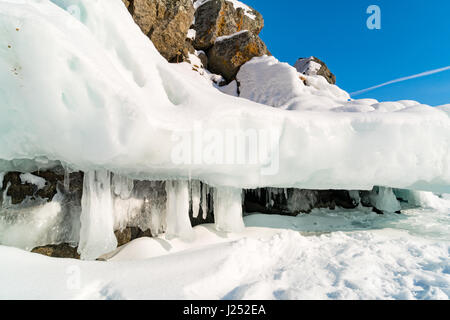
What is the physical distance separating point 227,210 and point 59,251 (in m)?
2.41

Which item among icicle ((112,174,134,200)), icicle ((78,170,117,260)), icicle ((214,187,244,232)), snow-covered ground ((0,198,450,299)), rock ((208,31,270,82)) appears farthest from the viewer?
rock ((208,31,270,82))

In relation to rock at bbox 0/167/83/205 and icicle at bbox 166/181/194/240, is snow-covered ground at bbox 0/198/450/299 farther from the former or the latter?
rock at bbox 0/167/83/205

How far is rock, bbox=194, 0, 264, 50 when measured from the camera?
1031 centimetres

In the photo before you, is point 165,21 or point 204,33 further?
point 204,33

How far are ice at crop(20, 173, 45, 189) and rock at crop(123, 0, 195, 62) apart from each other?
6.50 m

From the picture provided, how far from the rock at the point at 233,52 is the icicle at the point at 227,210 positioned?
8.06 metres

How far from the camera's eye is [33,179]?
2920 mm

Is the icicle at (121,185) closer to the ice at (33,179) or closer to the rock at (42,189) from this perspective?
the rock at (42,189)

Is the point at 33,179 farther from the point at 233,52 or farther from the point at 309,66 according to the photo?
the point at 309,66

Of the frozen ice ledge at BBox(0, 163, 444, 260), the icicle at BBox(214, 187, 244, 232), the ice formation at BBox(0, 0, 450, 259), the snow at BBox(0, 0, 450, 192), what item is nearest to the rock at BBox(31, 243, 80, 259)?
the frozen ice ledge at BBox(0, 163, 444, 260)

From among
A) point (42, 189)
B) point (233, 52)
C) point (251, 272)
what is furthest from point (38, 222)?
point (233, 52)

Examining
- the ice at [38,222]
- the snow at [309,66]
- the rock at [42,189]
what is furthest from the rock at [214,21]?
the ice at [38,222]

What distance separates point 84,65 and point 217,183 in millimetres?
2091

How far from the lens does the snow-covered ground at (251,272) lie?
161 centimetres
